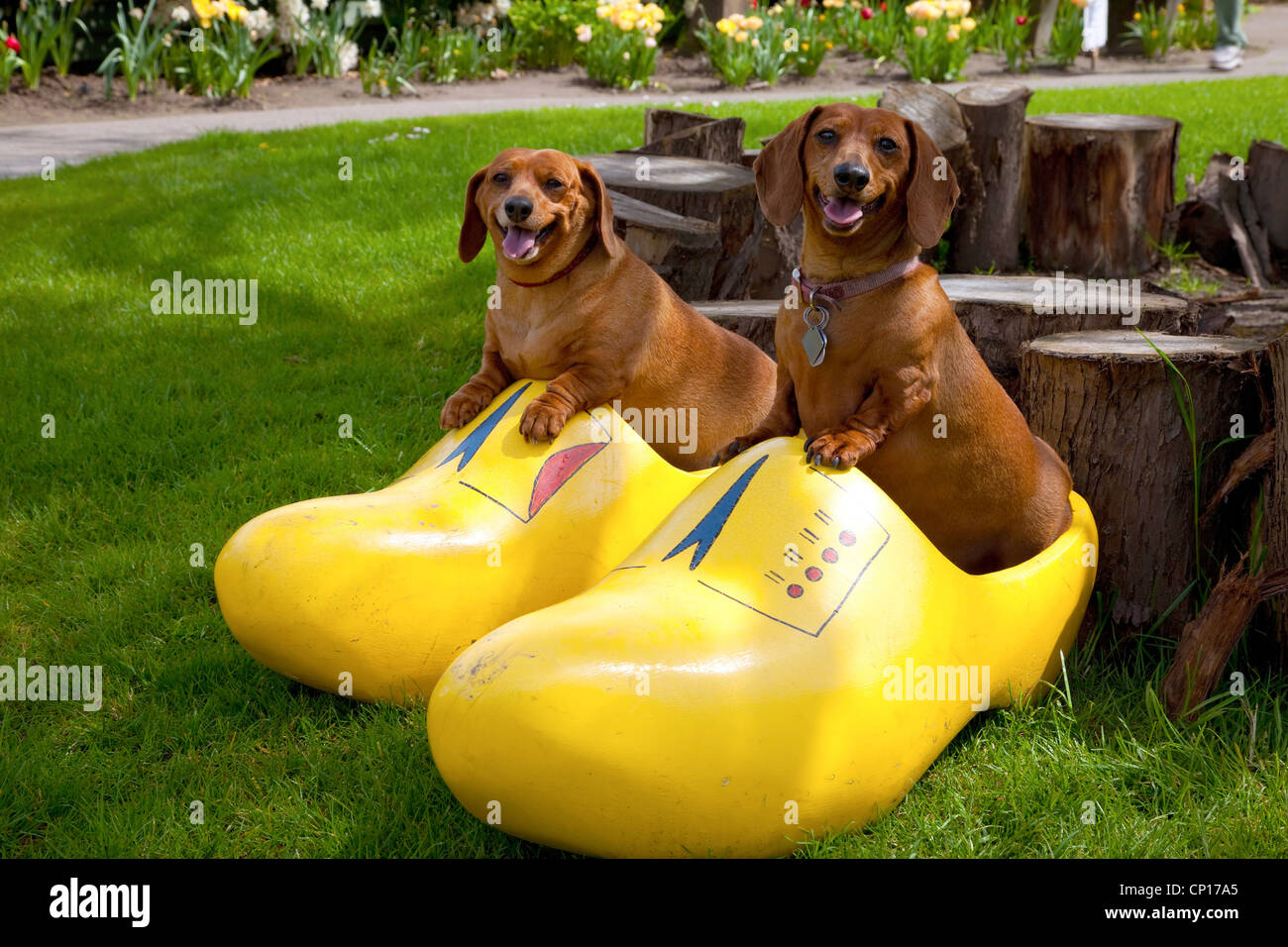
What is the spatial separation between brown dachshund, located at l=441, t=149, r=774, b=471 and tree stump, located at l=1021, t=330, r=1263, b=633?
2.59 feet

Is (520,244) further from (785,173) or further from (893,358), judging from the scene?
(893,358)

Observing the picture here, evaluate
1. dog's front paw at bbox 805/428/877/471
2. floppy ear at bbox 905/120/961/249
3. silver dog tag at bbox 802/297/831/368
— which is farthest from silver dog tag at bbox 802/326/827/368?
floppy ear at bbox 905/120/961/249

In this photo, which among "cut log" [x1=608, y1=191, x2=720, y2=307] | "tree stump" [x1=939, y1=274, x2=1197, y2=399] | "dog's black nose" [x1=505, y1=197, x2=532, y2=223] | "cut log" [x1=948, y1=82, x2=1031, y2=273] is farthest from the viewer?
"cut log" [x1=948, y1=82, x2=1031, y2=273]

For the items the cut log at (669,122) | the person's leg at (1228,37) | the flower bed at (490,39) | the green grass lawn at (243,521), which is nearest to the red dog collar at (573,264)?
the green grass lawn at (243,521)

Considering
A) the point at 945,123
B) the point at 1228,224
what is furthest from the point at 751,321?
the point at 1228,224

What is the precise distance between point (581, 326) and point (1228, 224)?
3916 mm

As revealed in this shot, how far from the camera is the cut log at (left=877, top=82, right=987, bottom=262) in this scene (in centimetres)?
495

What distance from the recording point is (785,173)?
2.55m

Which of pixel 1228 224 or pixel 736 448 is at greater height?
pixel 1228 224

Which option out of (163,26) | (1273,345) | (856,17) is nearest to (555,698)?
(1273,345)

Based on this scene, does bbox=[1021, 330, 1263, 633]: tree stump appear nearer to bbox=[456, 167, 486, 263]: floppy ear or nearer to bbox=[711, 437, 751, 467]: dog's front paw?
bbox=[711, 437, 751, 467]: dog's front paw

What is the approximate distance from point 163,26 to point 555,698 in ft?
32.9

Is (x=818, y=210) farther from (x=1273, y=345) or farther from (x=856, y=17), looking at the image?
(x=856, y=17)

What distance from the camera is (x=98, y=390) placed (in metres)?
4.46
